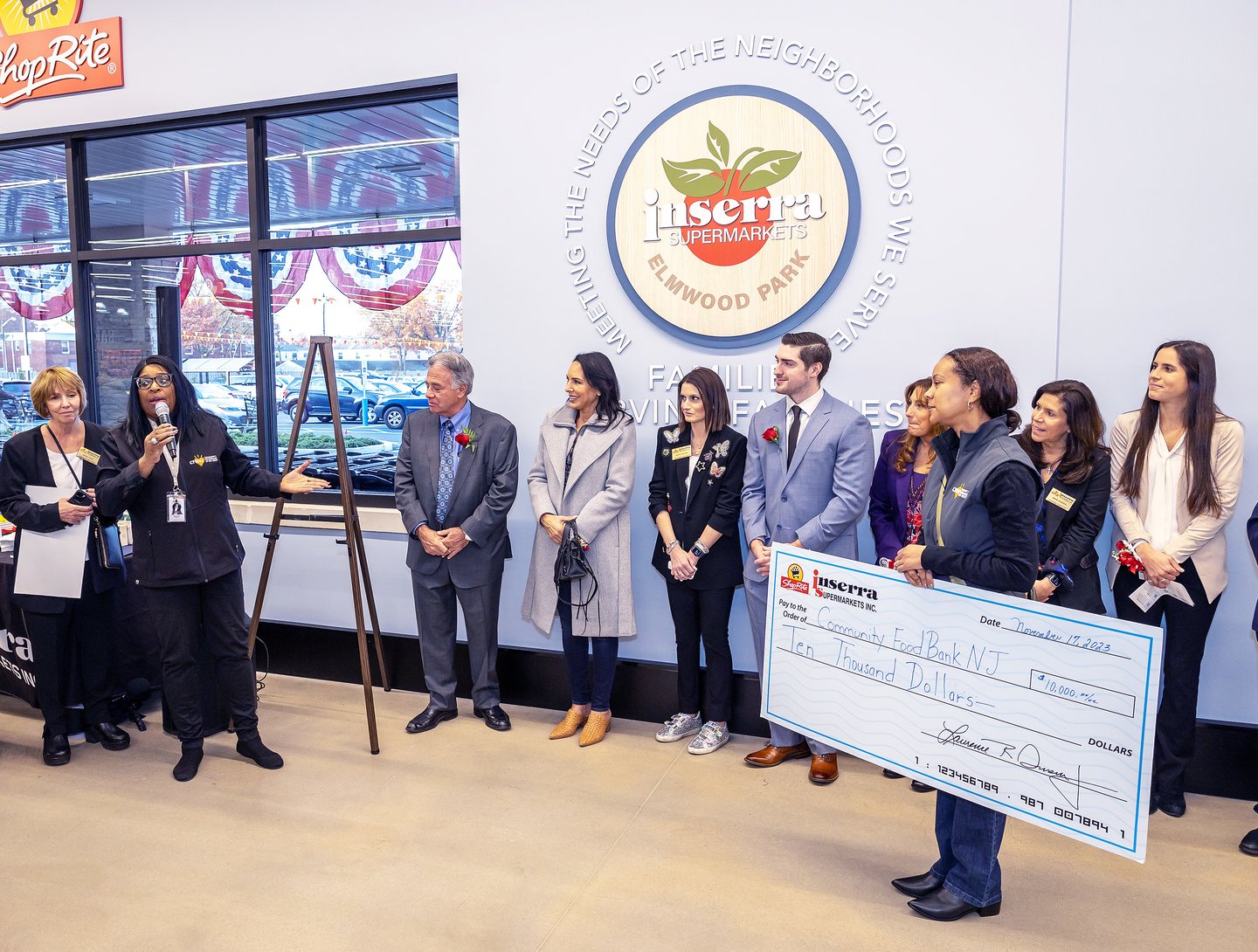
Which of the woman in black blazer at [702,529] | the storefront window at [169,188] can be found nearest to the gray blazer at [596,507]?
the woman in black blazer at [702,529]

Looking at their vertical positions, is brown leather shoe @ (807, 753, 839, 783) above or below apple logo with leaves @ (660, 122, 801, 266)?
below

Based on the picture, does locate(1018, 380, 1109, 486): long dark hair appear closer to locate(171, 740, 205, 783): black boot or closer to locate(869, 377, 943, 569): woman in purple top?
locate(869, 377, 943, 569): woman in purple top

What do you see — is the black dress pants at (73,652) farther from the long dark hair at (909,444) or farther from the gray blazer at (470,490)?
the long dark hair at (909,444)

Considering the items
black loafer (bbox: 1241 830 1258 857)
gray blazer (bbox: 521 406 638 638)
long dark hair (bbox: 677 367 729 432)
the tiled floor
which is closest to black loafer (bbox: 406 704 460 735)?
the tiled floor

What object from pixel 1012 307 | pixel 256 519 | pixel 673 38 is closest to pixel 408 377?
pixel 256 519

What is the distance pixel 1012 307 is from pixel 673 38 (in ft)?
6.10

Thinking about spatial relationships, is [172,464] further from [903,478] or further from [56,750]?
[903,478]

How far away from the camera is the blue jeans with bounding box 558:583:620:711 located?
392cm

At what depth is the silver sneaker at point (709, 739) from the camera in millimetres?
3756

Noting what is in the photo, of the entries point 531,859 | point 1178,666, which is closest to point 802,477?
point 1178,666

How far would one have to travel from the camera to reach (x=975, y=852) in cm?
251

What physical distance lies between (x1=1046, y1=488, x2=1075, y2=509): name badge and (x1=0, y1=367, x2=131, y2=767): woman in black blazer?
374 cm

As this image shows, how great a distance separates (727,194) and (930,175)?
2.75 feet

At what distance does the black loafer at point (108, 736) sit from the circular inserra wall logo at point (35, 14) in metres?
3.93
